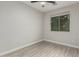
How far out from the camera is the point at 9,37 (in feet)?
8.27

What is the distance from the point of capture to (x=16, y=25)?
9.12 feet

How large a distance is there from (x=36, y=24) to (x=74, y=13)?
7.23ft

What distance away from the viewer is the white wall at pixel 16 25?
92.2 inches

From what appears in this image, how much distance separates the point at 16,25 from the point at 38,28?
1.69 metres

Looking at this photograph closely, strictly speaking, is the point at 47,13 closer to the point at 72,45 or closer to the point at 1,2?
the point at 72,45

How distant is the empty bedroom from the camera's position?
93.5 inches

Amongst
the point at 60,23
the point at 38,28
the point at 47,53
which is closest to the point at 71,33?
the point at 60,23

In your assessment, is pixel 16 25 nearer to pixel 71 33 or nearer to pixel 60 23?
pixel 60 23

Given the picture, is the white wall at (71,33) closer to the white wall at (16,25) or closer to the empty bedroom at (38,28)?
the empty bedroom at (38,28)

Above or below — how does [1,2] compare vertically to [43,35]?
above

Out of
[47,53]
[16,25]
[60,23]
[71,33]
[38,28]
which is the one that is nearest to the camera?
[47,53]

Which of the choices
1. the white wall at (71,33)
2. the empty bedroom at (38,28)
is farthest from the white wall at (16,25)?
the white wall at (71,33)

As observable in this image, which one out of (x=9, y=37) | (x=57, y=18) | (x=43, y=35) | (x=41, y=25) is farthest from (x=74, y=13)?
(x=9, y=37)

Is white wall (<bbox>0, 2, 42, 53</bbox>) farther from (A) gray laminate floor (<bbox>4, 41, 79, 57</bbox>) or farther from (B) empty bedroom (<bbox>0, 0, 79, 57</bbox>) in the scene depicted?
(A) gray laminate floor (<bbox>4, 41, 79, 57</bbox>)
